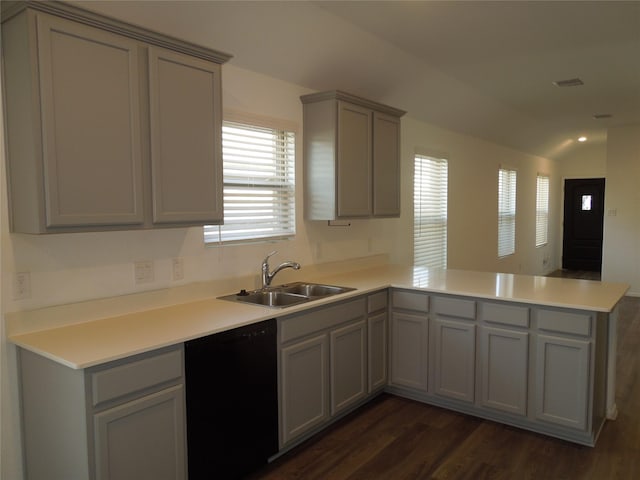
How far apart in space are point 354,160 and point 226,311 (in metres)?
1.63

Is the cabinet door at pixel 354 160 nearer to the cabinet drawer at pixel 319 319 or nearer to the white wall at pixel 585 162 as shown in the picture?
the cabinet drawer at pixel 319 319

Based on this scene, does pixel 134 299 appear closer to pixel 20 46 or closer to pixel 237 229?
pixel 237 229

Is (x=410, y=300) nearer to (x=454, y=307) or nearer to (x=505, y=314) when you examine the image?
(x=454, y=307)

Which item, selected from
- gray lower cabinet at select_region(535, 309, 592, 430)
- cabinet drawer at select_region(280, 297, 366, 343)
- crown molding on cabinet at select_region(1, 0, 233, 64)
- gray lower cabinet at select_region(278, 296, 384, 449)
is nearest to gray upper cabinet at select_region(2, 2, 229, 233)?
crown molding on cabinet at select_region(1, 0, 233, 64)

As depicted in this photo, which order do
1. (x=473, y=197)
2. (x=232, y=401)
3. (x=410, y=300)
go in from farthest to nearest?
(x=473, y=197)
(x=410, y=300)
(x=232, y=401)

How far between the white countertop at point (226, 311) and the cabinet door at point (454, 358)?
0.26 meters

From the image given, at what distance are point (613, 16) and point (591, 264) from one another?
8.08m

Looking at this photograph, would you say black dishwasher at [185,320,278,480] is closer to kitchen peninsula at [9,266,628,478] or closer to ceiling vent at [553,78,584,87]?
kitchen peninsula at [9,266,628,478]

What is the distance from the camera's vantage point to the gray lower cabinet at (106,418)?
1810 mm

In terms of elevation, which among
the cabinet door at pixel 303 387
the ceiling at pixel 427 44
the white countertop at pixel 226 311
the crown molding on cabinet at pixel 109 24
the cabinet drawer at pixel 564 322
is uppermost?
the ceiling at pixel 427 44

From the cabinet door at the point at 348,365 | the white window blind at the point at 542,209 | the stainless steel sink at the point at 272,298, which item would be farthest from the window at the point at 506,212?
the stainless steel sink at the point at 272,298

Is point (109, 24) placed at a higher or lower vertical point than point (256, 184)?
higher

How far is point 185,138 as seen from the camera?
2371mm

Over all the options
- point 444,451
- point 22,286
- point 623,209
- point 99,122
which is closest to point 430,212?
point 444,451
